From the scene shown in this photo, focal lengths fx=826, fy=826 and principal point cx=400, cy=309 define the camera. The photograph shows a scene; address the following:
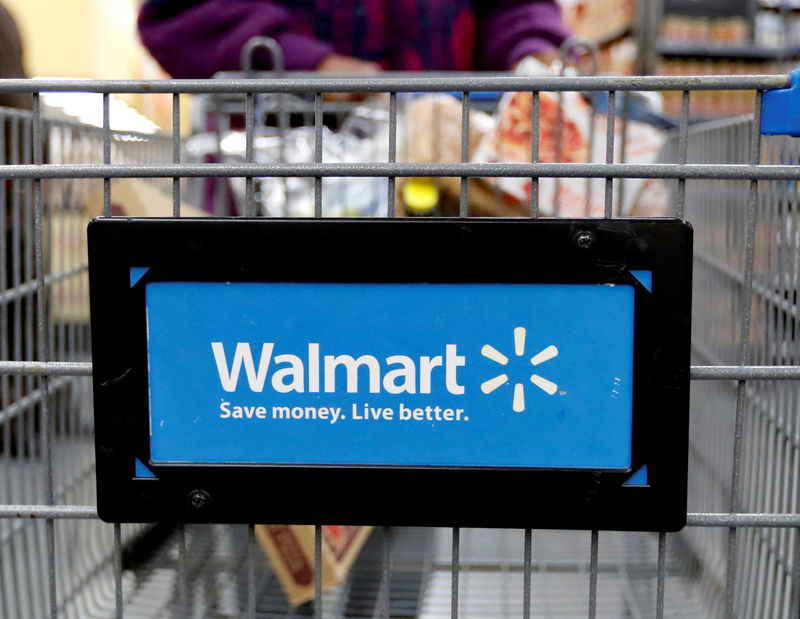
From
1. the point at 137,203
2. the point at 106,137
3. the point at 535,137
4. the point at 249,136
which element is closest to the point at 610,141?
the point at 535,137

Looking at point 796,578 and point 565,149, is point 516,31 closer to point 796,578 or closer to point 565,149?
point 565,149

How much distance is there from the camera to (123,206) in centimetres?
85

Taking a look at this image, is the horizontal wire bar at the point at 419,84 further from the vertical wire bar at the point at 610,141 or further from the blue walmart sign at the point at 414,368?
the blue walmart sign at the point at 414,368

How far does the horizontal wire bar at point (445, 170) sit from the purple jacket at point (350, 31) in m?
1.03

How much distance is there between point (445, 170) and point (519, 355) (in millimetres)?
145

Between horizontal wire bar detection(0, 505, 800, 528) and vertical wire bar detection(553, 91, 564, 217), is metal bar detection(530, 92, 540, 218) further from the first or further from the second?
vertical wire bar detection(553, 91, 564, 217)

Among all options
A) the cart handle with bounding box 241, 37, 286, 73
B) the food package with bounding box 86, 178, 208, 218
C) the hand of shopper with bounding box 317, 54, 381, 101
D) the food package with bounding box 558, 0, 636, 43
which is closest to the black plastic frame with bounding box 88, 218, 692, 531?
the food package with bounding box 86, 178, 208, 218

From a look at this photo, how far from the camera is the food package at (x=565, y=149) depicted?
3.86 feet

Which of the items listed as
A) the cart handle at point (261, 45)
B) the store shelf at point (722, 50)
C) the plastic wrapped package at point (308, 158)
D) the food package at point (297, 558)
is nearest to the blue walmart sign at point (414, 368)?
the food package at point (297, 558)

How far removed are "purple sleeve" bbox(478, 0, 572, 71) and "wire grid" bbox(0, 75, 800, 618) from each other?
0.52 meters

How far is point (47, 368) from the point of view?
632 mm

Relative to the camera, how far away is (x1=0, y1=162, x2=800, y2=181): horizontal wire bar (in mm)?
595

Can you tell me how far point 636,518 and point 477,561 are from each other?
0.57 meters

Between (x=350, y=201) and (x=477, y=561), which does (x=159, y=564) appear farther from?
(x=350, y=201)
